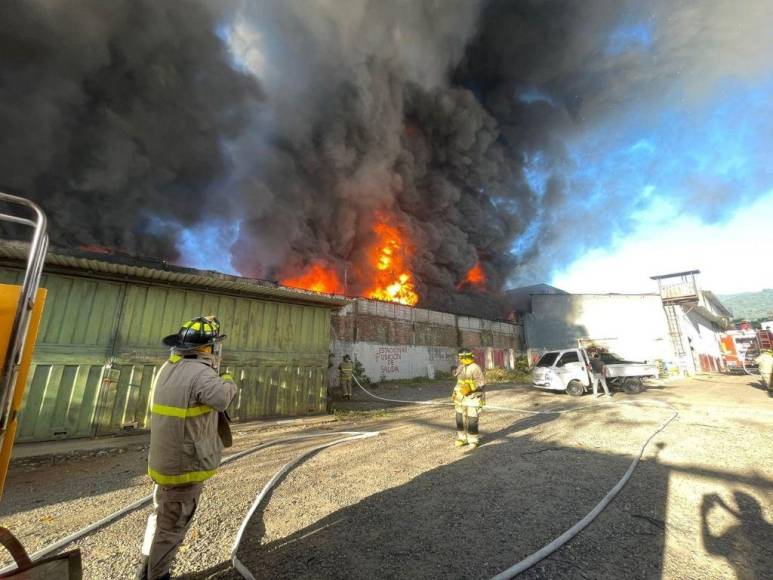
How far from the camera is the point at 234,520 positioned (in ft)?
11.0

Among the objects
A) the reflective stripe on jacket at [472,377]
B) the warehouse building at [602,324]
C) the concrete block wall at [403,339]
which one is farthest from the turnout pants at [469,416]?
the warehouse building at [602,324]

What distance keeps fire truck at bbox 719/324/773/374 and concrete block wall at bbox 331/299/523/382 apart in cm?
1414

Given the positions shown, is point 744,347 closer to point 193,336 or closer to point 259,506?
point 259,506

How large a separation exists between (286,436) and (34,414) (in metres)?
4.33

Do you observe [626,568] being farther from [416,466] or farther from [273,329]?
[273,329]

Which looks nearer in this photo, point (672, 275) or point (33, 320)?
point (33, 320)

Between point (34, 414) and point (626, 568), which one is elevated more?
point (34, 414)

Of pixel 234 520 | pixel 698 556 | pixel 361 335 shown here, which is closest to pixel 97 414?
pixel 234 520

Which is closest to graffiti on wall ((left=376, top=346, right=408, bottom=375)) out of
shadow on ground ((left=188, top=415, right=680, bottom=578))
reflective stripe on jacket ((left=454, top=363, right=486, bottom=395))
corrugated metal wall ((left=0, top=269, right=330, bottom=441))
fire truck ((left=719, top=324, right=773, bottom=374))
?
corrugated metal wall ((left=0, top=269, right=330, bottom=441))

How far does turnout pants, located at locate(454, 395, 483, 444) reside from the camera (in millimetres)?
5949

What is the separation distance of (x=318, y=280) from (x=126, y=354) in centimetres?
2524

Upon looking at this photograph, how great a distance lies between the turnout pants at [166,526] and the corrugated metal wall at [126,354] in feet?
18.3

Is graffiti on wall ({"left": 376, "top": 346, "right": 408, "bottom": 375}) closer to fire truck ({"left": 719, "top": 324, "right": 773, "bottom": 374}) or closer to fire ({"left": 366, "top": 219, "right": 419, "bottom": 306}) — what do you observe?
fire ({"left": 366, "top": 219, "right": 419, "bottom": 306})

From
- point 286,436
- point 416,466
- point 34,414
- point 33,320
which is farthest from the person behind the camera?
point 286,436
